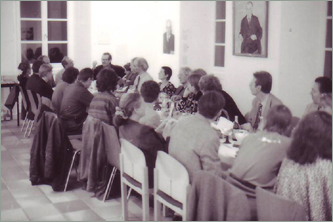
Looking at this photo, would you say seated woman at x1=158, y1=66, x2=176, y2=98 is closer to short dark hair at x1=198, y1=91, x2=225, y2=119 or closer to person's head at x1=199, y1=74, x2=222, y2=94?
person's head at x1=199, y1=74, x2=222, y2=94

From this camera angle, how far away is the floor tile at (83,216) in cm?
395

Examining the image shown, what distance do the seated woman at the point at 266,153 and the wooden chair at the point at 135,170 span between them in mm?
724

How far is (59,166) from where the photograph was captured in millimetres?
4656

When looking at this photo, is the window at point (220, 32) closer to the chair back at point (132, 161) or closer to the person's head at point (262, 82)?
the person's head at point (262, 82)

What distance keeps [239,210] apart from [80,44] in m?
7.89

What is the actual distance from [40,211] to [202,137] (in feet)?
6.28

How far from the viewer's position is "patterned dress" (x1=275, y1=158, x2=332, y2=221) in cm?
243

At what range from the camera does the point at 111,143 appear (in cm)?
394

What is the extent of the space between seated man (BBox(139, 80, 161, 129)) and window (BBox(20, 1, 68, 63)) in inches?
225

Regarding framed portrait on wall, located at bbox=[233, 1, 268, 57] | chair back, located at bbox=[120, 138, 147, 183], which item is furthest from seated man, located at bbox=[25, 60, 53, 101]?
Result: chair back, located at bbox=[120, 138, 147, 183]

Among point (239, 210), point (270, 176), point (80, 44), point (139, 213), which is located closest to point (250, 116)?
point (139, 213)

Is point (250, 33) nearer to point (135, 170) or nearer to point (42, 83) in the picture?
point (42, 83)

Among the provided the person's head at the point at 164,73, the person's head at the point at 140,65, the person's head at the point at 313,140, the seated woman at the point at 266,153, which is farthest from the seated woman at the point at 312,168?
the person's head at the point at 140,65

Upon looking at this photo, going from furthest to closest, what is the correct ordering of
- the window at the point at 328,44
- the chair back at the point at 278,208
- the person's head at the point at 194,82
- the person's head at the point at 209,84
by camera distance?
the window at the point at 328,44 → the person's head at the point at 194,82 → the person's head at the point at 209,84 → the chair back at the point at 278,208
